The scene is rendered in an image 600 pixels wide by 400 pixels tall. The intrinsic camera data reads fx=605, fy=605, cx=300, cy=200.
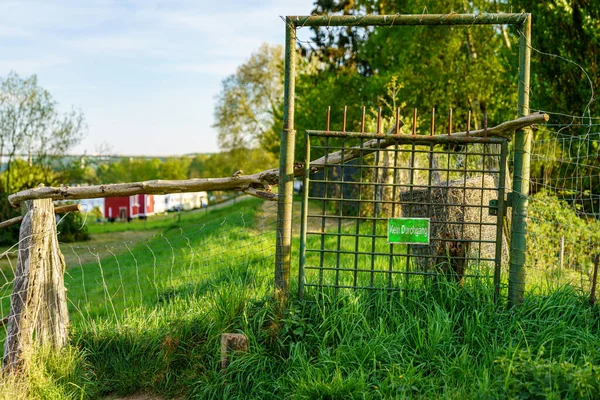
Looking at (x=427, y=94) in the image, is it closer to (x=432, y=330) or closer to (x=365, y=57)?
Result: (x=365, y=57)

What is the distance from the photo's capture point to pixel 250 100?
44844 millimetres

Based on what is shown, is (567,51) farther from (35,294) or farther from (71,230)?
(71,230)

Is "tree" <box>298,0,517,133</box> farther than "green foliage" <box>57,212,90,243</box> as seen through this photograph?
No

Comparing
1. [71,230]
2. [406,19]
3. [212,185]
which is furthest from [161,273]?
[71,230]

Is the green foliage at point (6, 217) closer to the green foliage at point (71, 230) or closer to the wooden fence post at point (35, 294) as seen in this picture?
the green foliage at point (71, 230)

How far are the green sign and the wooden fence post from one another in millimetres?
3137

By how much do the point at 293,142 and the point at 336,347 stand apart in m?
1.85

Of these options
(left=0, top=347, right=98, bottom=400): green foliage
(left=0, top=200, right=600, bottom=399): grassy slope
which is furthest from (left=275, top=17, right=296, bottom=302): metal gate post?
(left=0, top=347, right=98, bottom=400): green foliage

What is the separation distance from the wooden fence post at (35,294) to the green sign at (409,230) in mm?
3137

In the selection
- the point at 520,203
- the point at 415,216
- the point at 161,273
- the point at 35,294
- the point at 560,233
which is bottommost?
the point at 161,273

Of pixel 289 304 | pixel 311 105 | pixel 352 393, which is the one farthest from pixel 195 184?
pixel 311 105

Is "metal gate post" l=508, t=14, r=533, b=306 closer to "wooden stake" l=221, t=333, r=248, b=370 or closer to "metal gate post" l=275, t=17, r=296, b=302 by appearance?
"metal gate post" l=275, t=17, r=296, b=302

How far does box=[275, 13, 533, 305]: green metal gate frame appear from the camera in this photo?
5438 millimetres

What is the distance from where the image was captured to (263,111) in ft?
147
